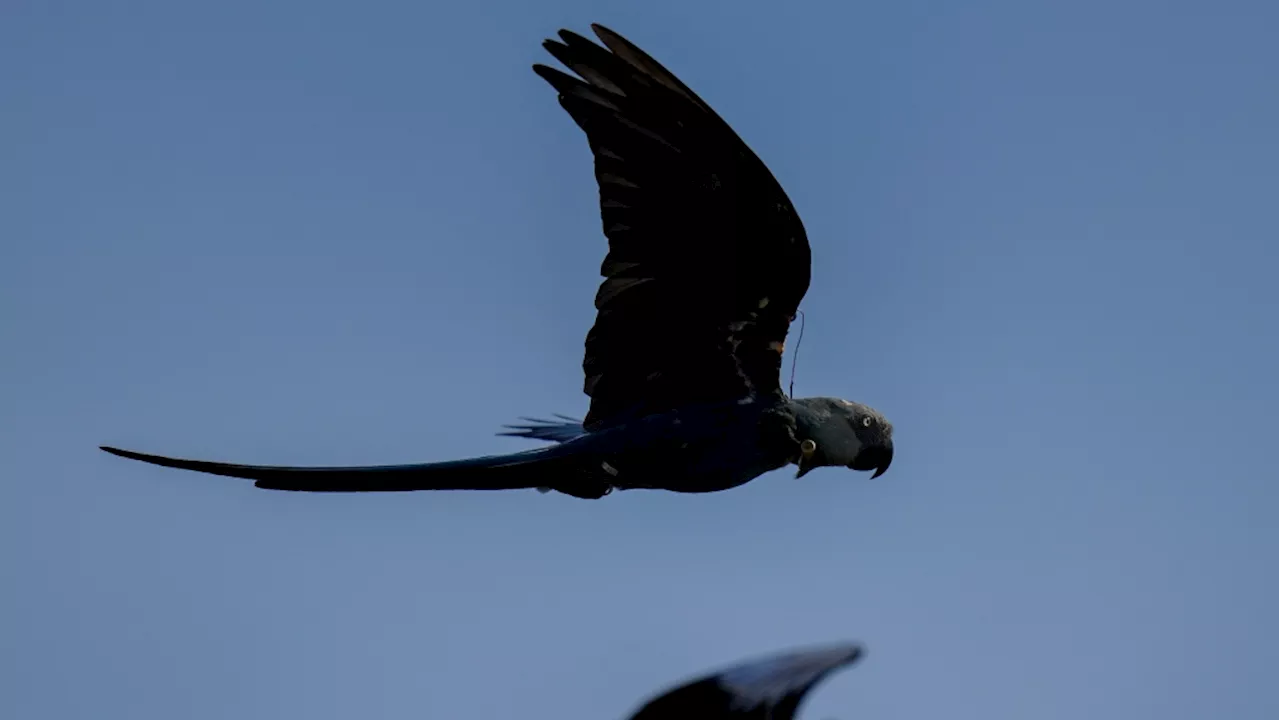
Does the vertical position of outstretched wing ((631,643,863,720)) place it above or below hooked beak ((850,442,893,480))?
below

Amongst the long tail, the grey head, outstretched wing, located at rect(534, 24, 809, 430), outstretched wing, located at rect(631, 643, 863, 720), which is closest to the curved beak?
the grey head

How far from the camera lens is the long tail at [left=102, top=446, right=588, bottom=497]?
9.58 m

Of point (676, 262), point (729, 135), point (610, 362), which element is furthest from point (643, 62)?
point (610, 362)

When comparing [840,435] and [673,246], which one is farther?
[840,435]

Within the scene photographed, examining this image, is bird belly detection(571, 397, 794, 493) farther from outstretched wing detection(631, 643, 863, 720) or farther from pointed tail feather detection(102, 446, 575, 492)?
outstretched wing detection(631, 643, 863, 720)

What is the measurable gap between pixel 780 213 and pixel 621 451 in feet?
5.57

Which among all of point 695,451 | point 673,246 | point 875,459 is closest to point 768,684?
point 695,451

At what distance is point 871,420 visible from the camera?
10.5 meters

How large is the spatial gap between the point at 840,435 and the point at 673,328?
119 centimetres

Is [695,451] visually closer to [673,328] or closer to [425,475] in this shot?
[673,328]

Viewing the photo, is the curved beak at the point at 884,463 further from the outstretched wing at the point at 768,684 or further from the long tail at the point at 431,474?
the outstretched wing at the point at 768,684

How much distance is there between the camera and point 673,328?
10.3 metres

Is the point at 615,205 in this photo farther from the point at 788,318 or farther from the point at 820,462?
the point at 820,462

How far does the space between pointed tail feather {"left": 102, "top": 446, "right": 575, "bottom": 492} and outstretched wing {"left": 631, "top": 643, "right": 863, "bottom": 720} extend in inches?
186
